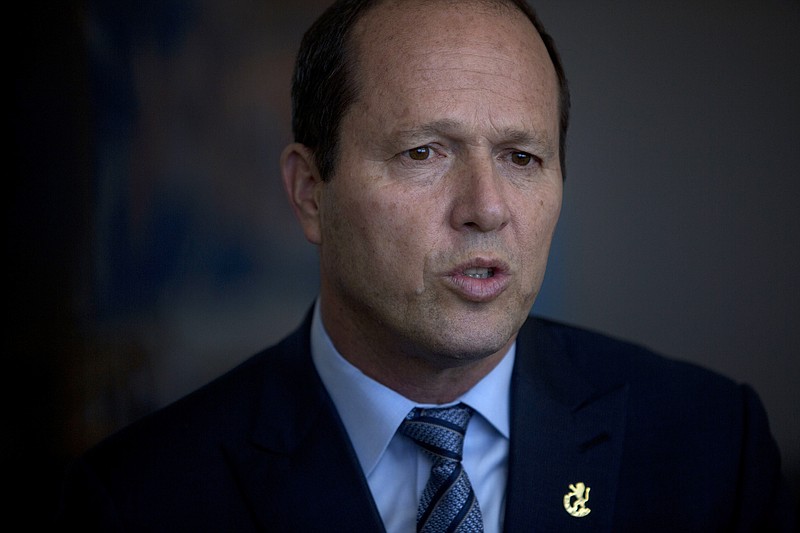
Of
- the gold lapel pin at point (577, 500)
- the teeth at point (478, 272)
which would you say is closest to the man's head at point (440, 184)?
the teeth at point (478, 272)

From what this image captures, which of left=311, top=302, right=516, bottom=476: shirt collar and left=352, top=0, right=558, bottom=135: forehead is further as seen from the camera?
left=311, top=302, right=516, bottom=476: shirt collar

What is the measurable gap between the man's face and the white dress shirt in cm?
16

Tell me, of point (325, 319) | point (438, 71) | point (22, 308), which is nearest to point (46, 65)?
point (22, 308)

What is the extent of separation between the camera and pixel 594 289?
4016 mm

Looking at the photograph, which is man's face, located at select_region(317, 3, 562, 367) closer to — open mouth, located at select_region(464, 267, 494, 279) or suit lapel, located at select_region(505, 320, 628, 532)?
open mouth, located at select_region(464, 267, 494, 279)

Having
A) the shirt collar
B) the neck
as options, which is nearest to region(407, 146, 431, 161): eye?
the neck

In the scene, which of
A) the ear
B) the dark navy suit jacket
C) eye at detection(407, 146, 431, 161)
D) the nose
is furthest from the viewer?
the ear

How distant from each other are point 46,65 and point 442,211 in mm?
1919

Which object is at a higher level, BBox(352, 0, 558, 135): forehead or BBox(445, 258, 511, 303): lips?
BBox(352, 0, 558, 135): forehead

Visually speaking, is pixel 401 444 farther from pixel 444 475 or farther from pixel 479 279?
pixel 479 279

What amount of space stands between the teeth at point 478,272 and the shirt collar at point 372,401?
0.42 meters

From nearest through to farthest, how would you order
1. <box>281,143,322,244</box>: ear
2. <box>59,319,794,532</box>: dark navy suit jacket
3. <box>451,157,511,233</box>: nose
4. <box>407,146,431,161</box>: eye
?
<box>451,157,511,233</box>: nose
<box>407,146,431,161</box>: eye
<box>59,319,794,532</box>: dark navy suit jacket
<box>281,143,322,244</box>: ear

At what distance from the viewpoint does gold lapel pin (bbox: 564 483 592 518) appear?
2594 mm

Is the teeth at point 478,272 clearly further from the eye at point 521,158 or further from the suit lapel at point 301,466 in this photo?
the suit lapel at point 301,466
